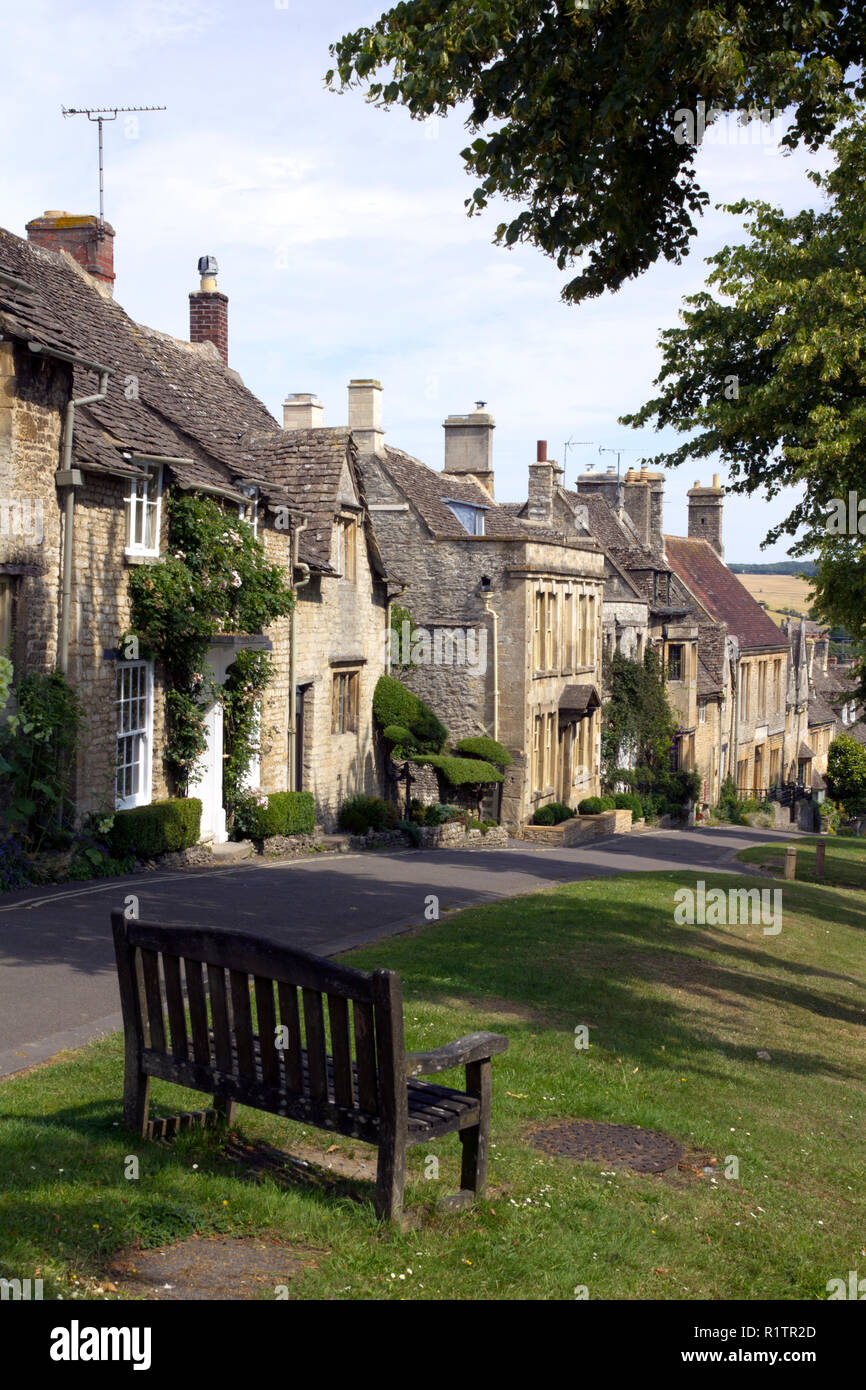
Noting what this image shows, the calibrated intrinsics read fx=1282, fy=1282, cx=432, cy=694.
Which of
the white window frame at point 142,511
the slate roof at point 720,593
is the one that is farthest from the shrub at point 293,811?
the slate roof at point 720,593

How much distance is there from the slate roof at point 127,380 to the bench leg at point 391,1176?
1224cm

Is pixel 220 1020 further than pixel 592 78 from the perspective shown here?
No

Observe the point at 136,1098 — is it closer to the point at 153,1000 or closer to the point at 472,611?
the point at 153,1000

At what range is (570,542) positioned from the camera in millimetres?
38875

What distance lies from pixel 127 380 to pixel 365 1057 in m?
17.9

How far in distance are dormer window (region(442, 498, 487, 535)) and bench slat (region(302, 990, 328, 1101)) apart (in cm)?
3170

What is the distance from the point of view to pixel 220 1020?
6.08 m

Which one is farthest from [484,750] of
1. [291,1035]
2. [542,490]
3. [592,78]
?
[291,1035]

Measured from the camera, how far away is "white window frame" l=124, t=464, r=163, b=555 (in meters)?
18.2

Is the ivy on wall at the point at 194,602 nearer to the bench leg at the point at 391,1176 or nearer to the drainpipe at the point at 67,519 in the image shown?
the drainpipe at the point at 67,519

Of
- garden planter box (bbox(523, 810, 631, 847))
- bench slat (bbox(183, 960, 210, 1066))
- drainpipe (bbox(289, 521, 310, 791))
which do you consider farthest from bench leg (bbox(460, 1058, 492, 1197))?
garden planter box (bbox(523, 810, 631, 847))

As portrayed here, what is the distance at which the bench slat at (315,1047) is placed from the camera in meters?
5.62

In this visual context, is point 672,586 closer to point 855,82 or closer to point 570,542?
point 570,542
